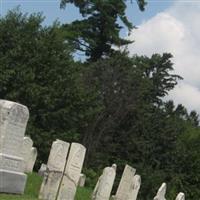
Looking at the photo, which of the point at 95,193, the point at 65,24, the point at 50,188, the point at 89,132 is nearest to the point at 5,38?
the point at 89,132

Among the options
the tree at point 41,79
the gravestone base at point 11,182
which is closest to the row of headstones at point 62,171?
the gravestone base at point 11,182

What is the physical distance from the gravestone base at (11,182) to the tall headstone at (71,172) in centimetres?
187

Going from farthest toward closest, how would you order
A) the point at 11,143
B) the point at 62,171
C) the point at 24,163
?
the point at 62,171 < the point at 24,163 < the point at 11,143

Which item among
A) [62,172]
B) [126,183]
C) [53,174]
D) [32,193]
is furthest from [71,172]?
[126,183]

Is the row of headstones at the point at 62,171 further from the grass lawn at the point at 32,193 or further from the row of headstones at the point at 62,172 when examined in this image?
the grass lawn at the point at 32,193

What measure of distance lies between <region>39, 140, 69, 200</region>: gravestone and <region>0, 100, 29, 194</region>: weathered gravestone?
127cm

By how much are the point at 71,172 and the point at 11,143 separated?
9.27 ft

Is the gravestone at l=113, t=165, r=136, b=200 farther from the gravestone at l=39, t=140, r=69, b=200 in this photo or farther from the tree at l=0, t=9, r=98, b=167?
the tree at l=0, t=9, r=98, b=167

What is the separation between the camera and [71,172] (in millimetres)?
18766

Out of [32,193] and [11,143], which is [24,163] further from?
[11,143]

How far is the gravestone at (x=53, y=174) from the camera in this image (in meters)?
18.0

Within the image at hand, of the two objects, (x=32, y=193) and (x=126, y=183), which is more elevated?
(x=126, y=183)

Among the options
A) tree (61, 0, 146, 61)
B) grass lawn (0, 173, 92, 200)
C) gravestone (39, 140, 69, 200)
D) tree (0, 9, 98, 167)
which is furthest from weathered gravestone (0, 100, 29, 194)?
tree (61, 0, 146, 61)

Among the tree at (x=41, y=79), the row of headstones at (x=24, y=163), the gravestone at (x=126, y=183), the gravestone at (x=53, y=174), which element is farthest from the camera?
the tree at (x=41, y=79)
